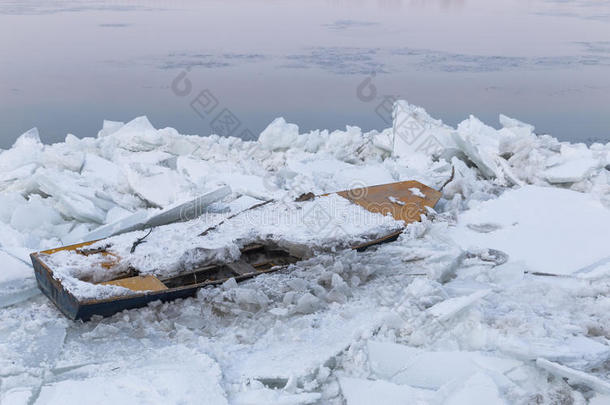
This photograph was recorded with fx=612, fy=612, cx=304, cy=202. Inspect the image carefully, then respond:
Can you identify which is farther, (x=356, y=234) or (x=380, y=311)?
Result: (x=356, y=234)

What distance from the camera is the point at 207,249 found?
4547 mm

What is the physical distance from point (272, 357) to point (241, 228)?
1588 mm

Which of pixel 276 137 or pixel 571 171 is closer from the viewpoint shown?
pixel 571 171

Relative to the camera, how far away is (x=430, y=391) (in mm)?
3033

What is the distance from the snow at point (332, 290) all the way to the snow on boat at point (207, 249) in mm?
28

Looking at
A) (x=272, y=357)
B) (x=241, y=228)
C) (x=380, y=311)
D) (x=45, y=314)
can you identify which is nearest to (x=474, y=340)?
(x=380, y=311)

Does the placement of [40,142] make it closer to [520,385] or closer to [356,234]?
[356,234]

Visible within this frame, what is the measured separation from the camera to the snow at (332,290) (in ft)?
10.4

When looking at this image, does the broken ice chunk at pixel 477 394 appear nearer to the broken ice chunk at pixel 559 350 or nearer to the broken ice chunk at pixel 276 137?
the broken ice chunk at pixel 559 350

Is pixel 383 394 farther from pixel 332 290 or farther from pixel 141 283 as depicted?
pixel 141 283

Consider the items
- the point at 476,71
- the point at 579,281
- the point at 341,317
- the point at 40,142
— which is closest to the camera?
the point at 341,317

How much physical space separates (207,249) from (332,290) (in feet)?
3.31

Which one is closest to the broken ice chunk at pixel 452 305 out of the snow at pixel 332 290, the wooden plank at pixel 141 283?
the snow at pixel 332 290

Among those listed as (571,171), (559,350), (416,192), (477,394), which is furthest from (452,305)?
(571,171)
